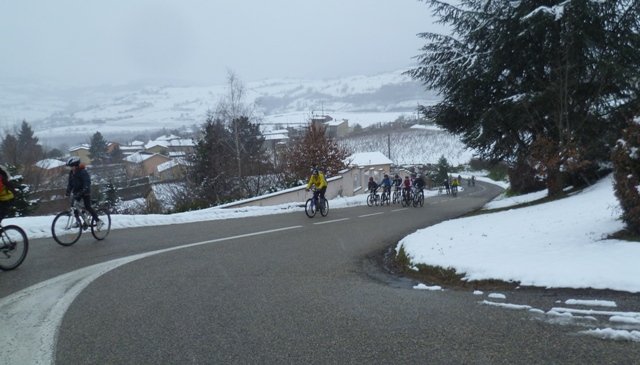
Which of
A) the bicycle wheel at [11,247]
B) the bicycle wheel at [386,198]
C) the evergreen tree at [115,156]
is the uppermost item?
the evergreen tree at [115,156]

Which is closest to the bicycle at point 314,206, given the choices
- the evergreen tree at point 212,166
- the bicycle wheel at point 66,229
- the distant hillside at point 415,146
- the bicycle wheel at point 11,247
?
the bicycle wheel at point 66,229

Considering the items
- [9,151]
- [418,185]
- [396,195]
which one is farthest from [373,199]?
[9,151]

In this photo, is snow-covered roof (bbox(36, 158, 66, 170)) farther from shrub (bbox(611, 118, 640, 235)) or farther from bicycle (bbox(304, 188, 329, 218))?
shrub (bbox(611, 118, 640, 235))

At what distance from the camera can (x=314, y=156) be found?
111 ft

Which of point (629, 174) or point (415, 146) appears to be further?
point (415, 146)

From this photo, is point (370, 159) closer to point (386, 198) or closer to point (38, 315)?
point (386, 198)

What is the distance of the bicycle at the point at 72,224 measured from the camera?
9836mm

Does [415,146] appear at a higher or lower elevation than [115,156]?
higher

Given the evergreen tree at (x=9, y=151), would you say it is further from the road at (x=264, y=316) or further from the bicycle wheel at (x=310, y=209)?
the road at (x=264, y=316)

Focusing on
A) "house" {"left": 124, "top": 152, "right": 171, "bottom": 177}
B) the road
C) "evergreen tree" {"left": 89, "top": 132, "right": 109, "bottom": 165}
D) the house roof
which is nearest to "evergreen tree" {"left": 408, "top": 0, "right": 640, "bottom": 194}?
the road

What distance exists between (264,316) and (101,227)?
23.5 feet

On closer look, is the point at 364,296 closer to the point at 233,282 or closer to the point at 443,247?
the point at 233,282

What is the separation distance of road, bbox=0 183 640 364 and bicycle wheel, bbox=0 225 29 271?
0.67 ft

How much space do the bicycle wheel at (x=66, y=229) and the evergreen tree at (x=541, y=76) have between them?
1360cm
